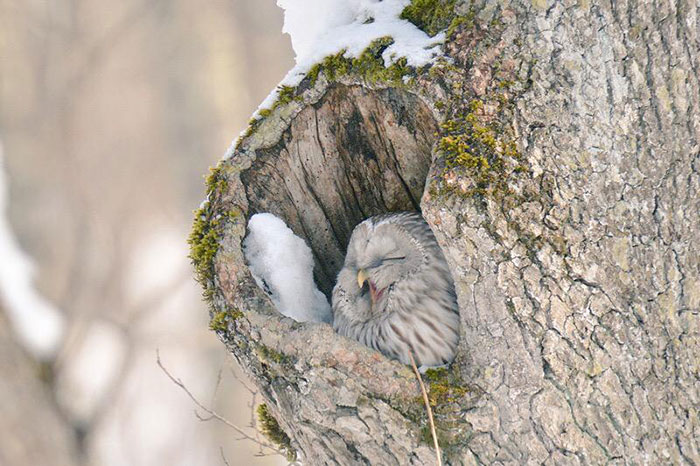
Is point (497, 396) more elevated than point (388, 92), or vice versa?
point (388, 92)

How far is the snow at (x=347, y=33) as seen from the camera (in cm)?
220

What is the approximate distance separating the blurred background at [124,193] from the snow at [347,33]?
4796mm

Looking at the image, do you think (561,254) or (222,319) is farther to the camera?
(222,319)

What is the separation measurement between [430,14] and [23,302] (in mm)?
5424

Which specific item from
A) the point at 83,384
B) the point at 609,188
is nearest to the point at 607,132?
the point at 609,188

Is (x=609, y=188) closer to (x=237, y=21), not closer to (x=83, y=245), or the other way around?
(x=83, y=245)

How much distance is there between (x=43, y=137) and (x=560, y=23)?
679cm

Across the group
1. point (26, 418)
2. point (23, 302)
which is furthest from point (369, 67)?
point (23, 302)

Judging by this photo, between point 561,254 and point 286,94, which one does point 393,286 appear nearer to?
point 286,94

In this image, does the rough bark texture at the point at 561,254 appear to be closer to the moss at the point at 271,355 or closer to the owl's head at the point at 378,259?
the moss at the point at 271,355

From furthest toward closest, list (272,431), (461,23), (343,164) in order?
(272,431) → (343,164) → (461,23)

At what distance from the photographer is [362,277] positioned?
2711mm

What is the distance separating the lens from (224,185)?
2461 mm

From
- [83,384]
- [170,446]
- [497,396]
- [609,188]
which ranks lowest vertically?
[170,446]
